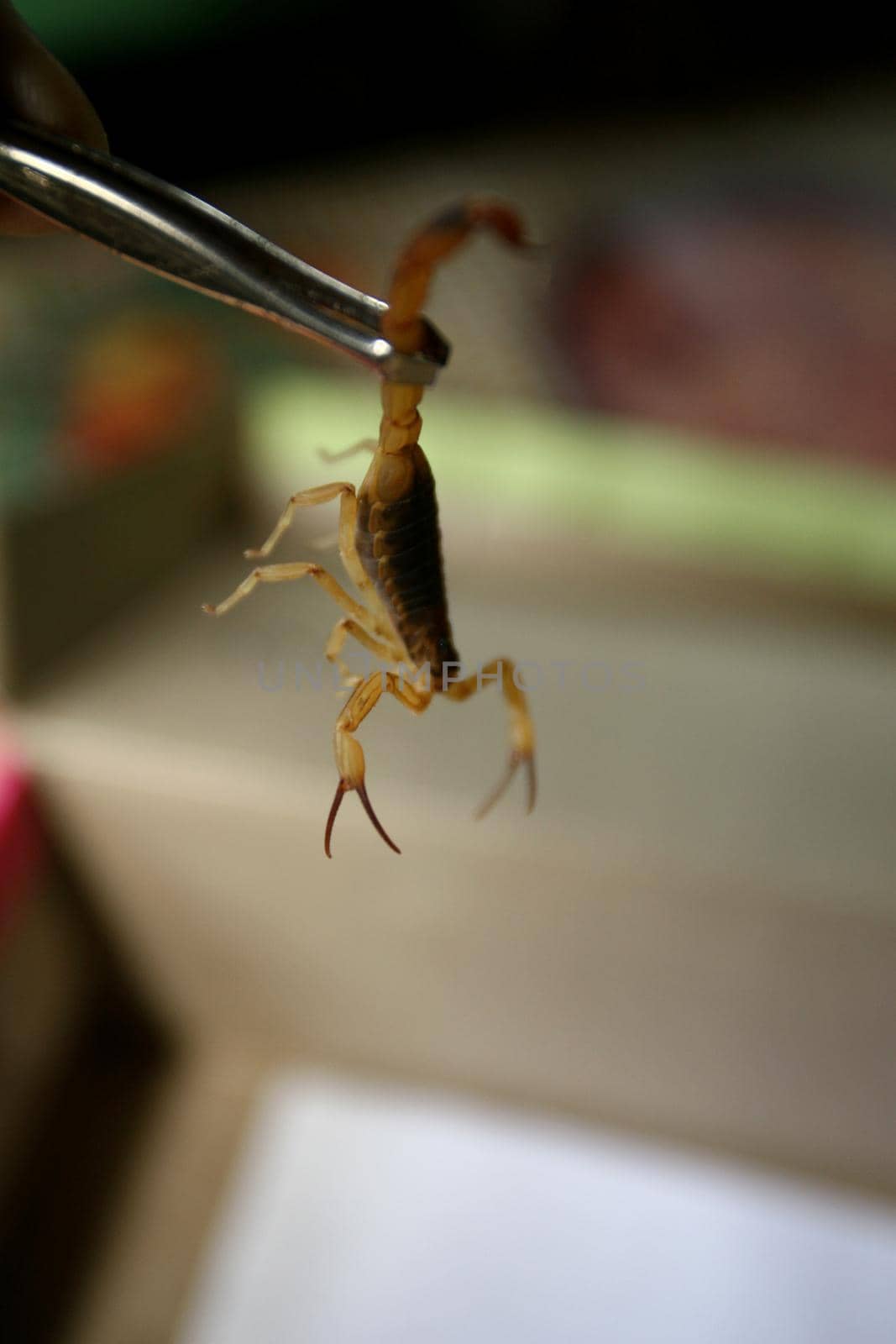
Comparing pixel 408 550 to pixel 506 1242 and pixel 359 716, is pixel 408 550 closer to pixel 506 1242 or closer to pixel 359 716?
pixel 359 716

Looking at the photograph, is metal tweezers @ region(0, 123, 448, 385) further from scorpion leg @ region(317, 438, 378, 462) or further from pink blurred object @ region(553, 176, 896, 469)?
pink blurred object @ region(553, 176, 896, 469)

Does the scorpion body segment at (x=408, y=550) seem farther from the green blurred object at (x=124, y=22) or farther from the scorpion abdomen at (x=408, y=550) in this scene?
the green blurred object at (x=124, y=22)

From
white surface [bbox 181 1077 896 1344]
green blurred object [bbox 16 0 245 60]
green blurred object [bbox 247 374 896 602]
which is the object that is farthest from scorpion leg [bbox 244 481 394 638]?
green blurred object [bbox 247 374 896 602]

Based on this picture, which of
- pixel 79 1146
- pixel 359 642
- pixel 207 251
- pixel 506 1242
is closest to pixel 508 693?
pixel 359 642

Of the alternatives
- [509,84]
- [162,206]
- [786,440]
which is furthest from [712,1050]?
[509,84]

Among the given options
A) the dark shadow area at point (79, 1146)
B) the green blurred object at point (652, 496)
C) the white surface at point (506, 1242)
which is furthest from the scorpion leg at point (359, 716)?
the green blurred object at point (652, 496)

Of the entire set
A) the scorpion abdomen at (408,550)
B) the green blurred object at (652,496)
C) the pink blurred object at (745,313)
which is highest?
the pink blurred object at (745,313)
